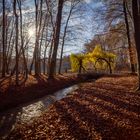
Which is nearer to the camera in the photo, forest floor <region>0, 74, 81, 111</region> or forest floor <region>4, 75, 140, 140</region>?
forest floor <region>4, 75, 140, 140</region>

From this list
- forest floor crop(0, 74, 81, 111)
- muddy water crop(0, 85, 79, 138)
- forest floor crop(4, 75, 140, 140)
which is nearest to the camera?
forest floor crop(4, 75, 140, 140)

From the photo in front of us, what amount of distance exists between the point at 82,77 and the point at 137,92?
Answer: 19848mm

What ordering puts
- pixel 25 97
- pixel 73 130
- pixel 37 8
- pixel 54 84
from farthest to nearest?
pixel 37 8 → pixel 54 84 → pixel 25 97 → pixel 73 130

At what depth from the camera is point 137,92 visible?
14445 millimetres

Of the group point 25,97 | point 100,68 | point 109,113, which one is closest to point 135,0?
point 109,113

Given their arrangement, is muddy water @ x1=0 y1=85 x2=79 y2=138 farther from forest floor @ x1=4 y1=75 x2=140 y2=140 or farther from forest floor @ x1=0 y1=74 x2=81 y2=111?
forest floor @ x1=4 y1=75 x2=140 y2=140

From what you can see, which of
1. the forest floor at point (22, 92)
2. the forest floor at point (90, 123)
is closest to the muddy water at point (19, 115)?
the forest floor at point (22, 92)

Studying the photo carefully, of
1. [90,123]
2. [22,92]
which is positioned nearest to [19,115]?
[22,92]

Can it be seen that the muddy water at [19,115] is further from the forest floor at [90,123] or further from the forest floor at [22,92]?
the forest floor at [90,123]

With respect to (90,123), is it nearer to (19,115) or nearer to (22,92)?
(19,115)

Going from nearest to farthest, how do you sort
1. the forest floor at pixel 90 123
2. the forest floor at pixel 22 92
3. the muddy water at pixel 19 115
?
the forest floor at pixel 90 123
the muddy water at pixel 19 115
the forest floor at pixel 22 92

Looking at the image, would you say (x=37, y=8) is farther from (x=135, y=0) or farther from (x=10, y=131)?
(x=10, y=131)

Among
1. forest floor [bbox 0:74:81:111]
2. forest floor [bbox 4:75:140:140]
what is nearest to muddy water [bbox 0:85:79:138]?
forest floor [bbox 0:74:81:111]

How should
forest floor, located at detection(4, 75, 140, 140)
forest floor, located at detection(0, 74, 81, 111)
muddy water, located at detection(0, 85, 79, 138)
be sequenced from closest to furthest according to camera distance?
forest floor, located at detection(4, 75, 140, 140) → muddy water, located at detection(0, 85, 79, 138) → forest floor, located at detection(0, 74, 81, 111)
